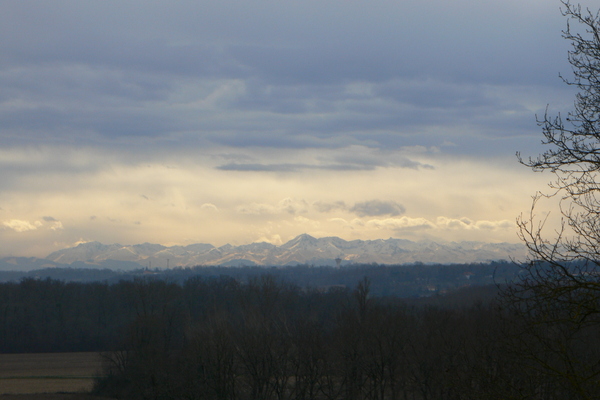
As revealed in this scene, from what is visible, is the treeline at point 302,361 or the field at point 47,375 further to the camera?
the field at point 47,375

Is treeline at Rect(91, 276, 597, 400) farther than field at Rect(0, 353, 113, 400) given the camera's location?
No

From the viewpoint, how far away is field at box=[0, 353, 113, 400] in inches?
2586

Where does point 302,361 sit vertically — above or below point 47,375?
above

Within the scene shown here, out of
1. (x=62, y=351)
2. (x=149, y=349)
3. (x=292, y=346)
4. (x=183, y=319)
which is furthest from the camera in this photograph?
(x=62, y=351)

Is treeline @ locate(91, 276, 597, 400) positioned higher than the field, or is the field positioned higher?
treeline @ locate(91, 276, 597, 400)

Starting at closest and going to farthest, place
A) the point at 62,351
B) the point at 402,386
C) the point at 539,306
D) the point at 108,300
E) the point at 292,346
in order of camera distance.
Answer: the point at 539,306 < the point at 402,386 < the point at 292,346 < the point at 62,351 < the point at 108,300

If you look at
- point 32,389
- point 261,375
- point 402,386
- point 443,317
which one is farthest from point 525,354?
point 32,389

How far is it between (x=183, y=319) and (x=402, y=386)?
54484 mm

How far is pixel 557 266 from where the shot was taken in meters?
12.3

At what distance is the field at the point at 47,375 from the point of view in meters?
65.7

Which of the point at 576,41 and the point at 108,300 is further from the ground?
the point at 576,41

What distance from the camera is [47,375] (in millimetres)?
80062

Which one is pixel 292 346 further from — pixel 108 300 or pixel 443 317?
pixel 108 300

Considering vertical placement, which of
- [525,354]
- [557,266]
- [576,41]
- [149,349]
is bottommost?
[149,349]
